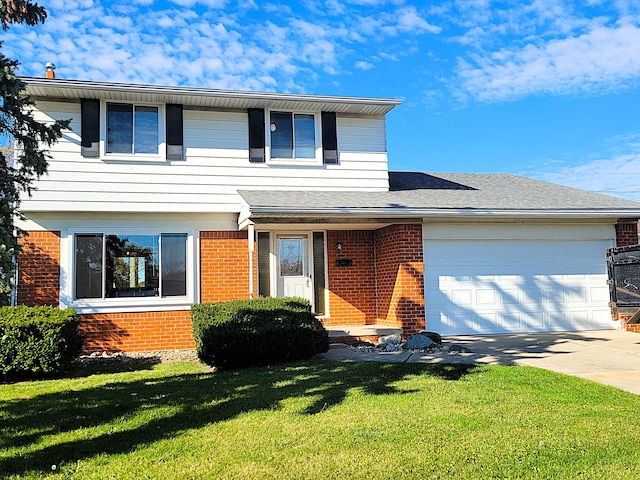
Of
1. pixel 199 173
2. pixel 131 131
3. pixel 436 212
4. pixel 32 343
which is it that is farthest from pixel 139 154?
pixel 436 212

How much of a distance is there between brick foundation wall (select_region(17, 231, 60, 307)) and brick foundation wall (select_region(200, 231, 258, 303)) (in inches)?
122

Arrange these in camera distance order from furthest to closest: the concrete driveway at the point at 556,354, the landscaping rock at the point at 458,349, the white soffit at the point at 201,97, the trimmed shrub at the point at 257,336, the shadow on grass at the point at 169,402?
the white soffit at the point at 201,97, the landscaping rock at the point at 458,349, the trimmed shrub at the point at 257,336, the concrete driveway at the point at 556,354, the shadow on grass at the point at 169,402

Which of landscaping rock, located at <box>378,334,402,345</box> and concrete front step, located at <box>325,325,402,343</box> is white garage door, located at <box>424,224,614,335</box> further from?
landscaping rock, located at <box>378,334,402,345</box>

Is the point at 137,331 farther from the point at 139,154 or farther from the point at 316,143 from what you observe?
the point at 316,143

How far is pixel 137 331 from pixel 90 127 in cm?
459

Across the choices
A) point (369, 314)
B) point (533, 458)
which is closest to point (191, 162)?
point (369, 314)

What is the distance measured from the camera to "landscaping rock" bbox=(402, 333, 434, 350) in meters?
9.99

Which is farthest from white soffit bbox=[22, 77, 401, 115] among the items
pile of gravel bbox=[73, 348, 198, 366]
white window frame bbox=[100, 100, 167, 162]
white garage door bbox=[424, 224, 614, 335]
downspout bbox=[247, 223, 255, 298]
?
pile of gravel bbox=[73, 348, 198, 366]

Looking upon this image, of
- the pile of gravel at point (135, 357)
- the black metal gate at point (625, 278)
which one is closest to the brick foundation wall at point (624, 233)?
the black metal gate at point (625, 278)

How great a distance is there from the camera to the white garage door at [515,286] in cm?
1213

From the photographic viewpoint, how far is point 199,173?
39.2ft

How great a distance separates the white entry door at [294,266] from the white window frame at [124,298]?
214cm

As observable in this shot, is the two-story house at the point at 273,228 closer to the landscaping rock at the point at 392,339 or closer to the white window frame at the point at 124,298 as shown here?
the white window frame at the point at 124,298

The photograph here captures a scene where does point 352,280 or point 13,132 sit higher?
point 13,132
